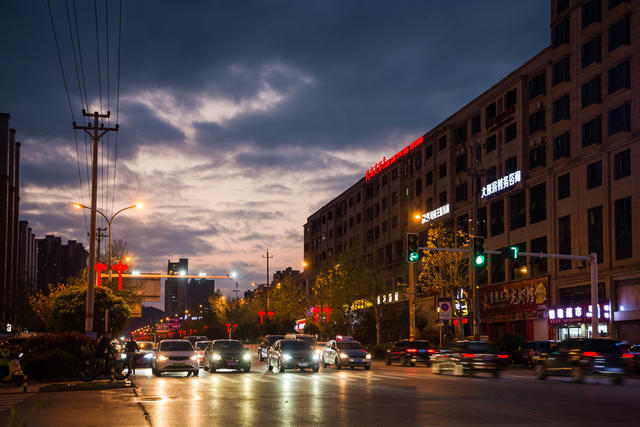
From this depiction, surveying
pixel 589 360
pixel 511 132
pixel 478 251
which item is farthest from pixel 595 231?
pixel 589 360

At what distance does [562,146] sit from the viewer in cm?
5191

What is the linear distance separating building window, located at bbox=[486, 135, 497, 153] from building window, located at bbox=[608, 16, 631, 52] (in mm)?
15792

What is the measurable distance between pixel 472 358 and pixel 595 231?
818 inches

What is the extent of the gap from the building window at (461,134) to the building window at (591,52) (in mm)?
18570

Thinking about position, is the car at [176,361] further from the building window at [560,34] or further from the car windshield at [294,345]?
the building window at [560,34]

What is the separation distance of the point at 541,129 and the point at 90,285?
34.8 meters

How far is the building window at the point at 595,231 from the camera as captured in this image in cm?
4731

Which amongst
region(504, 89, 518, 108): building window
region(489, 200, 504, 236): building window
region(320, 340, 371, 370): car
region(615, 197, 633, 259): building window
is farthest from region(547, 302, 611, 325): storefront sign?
region(504, 89, 518, 108): building window

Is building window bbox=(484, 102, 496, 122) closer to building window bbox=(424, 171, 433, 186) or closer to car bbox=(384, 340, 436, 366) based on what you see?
building window bbox=(424, 171, 433, 186)

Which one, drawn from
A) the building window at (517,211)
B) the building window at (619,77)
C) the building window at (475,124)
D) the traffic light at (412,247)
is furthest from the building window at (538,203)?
the traffic light at (412,247)

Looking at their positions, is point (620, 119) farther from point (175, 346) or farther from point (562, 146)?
point (175, 346)

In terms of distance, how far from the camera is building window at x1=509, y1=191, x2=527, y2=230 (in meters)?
57.4

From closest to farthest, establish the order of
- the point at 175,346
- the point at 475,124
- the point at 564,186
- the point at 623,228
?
the point at 175,346 → the point at 623,228 → the point at 564,186 → the point at 475,124

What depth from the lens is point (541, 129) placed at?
54281mm
